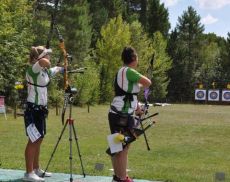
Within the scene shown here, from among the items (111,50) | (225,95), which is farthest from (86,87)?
(225,95)

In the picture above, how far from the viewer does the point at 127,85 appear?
5.83 meters

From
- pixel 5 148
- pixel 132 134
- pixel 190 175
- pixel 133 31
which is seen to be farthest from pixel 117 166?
pixel 133 31

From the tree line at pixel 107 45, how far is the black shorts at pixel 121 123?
9958 millimetres

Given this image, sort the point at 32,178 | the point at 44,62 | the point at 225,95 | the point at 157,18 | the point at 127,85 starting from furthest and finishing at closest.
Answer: the point at 157,18 → the point at 225,95 → the point at 32,178 → the point at 44,62 → the point at 127,85

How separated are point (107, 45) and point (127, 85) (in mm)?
41395

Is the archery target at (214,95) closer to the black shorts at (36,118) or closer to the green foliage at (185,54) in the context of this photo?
the green foliage at (185,54)

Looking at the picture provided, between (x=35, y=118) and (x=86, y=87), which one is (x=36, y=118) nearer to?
(x=35, y=118)

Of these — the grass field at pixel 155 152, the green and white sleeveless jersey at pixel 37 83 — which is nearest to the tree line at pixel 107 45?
the grass field at pixel 155 152

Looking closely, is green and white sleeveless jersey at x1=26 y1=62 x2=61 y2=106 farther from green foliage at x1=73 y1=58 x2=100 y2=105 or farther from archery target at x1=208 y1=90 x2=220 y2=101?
archery target at x1=208 y1=90 x2=220 y2=101

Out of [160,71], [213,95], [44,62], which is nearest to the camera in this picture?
[44,62]

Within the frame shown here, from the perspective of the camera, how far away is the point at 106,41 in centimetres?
4728

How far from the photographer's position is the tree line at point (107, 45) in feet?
89.7

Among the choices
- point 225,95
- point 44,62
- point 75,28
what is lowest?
point 225,95

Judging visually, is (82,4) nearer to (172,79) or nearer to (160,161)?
(172,79)
